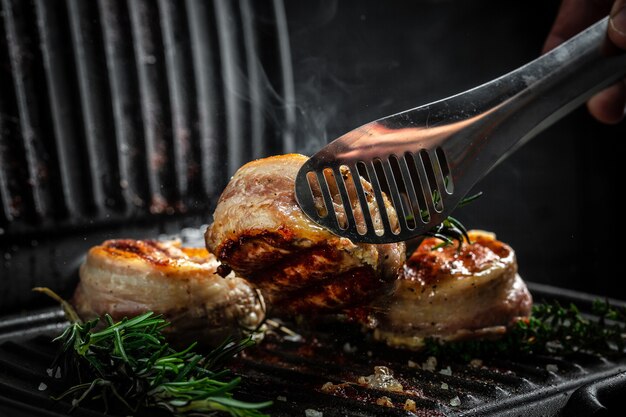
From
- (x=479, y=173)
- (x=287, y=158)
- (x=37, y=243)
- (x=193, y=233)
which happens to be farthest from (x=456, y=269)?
(x=37, y=243)

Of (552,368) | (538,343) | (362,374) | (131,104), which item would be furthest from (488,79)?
(362,374)

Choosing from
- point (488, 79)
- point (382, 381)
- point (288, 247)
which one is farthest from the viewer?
point (488, 79)

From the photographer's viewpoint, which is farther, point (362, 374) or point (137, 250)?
point (137, 250)

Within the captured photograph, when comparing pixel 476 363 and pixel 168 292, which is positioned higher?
pixel 168 292

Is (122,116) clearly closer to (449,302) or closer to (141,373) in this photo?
(449,302)

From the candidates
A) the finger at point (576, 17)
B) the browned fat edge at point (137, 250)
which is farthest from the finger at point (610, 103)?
the browned fat edge at point (137, 250)

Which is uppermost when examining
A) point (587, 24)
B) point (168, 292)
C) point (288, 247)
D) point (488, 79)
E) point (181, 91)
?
point (587, 24)

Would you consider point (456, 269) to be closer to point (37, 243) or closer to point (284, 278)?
point (284, 278)
